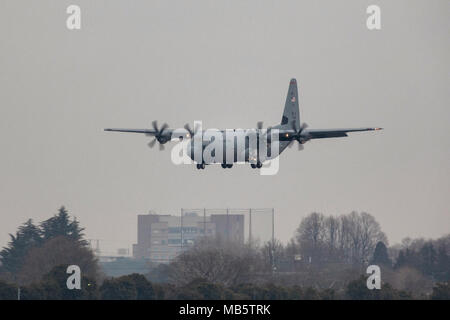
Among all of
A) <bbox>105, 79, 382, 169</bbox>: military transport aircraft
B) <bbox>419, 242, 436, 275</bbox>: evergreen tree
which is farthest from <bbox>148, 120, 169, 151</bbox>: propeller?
<bbox>419, 242, 436, 275</bbox>: evergreen tree

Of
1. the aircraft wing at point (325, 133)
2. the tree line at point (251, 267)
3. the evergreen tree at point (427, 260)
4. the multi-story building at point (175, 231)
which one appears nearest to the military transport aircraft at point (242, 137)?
the aircraft wing at point (325, 133)

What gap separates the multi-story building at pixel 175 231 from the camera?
8544cm

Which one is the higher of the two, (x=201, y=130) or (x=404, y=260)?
(x=201, y=130)

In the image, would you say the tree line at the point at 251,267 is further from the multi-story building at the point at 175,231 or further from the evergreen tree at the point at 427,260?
the multi-story building at the point at 175,231

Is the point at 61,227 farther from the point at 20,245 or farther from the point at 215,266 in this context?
the point at 215,266

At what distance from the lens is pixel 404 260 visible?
83062 mm

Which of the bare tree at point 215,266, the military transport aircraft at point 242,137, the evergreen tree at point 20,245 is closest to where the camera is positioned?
the bare tree at point 215,266

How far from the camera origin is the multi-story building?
85438 millimetres

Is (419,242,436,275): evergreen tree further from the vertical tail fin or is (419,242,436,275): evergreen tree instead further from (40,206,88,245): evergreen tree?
A: (40,206,88,245): evergreen tree

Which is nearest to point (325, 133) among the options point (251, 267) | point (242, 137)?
point (242, 137)

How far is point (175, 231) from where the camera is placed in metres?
88.9
